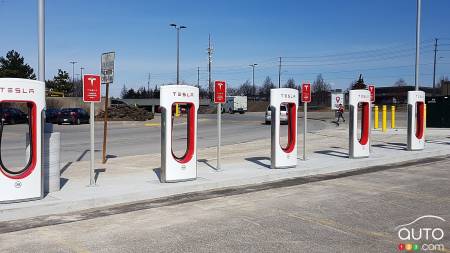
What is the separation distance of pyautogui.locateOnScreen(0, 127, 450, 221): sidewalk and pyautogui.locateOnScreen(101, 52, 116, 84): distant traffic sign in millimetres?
2349

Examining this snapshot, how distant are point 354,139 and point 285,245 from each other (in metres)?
9.32

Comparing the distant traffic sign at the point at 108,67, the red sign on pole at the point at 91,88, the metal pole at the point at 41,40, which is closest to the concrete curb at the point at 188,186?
the red sign on pole at the point at 91,88

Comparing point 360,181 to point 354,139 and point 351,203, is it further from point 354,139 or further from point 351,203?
point 354,139

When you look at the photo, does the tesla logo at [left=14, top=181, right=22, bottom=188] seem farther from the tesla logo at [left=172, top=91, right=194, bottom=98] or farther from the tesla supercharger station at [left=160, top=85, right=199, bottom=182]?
the tesla logo at [left=172, top=91, right=194, bottom=98]

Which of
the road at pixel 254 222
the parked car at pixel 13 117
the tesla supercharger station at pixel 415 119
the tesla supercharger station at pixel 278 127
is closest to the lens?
the road at pixel 254 222

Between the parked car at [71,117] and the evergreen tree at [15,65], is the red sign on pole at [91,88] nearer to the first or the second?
the parked car at [71,117]

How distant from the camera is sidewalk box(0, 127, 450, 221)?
8.40 m

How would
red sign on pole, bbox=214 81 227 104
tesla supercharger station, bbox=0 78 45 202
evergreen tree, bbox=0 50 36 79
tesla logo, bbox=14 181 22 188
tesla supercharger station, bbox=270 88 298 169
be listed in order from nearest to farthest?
tesla supercharger station, bbox=0 78 45 202
tesla logo, bbox=14 181 22 188
red sign on pole, bbox=214 81 227 104
tesla supercharger station, bbox=270 88 298 169
evergreen tree, bbox=0 50 36 79

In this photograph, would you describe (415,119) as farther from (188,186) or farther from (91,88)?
(91,88)

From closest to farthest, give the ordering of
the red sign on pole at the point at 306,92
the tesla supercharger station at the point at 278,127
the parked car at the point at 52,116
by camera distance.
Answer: the tesla supercharger station at the point at 278,127 < the red sign on pole at the point at 306,92 < the parked car at the point at 52,116

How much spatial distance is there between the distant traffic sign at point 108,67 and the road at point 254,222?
4.59m

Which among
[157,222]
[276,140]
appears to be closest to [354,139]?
[276,140]

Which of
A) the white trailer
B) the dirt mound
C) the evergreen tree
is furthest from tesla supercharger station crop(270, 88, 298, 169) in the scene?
the evergreen tree

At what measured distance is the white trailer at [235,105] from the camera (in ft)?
231
